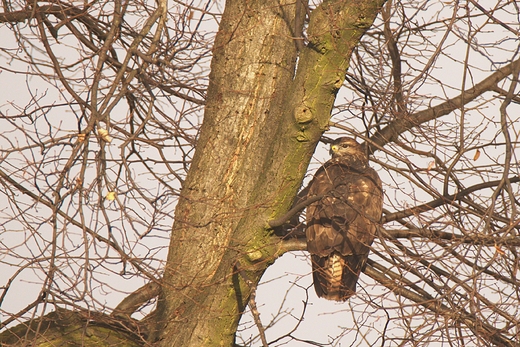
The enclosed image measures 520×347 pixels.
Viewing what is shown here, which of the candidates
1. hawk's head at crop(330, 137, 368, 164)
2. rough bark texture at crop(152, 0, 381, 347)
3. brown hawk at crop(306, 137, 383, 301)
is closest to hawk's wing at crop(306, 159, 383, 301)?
brown hawk at crop(306, 137, 383, 301)

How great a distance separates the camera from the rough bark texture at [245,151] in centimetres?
529

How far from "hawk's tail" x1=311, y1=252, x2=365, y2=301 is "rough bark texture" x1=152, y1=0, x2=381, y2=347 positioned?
0.95 m

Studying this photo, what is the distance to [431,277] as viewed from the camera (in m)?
5.08

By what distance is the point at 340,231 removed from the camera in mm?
6238

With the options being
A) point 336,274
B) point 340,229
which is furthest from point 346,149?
point 336,274

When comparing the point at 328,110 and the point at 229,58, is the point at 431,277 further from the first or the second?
the point at 229,58

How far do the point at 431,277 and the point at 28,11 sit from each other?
3.59 meters

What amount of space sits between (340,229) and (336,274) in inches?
17.2

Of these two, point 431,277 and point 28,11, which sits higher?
point 28,11

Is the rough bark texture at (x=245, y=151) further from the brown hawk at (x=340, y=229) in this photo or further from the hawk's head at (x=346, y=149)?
the hawk's head at (x=346, y=149)

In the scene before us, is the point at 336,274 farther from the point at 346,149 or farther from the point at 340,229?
the point at 346,149

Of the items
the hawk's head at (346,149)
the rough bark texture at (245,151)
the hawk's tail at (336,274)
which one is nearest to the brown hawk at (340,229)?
the hawk's tail at (336,274)

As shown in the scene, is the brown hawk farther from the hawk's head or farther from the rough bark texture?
the rough bark texture

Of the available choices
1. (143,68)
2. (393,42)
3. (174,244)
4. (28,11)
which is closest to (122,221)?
(143,68)
